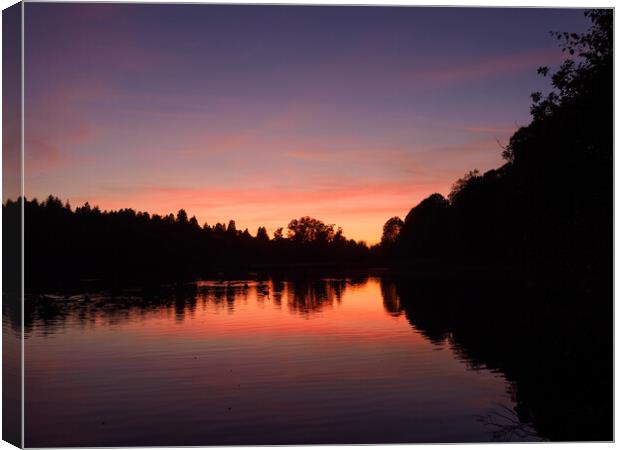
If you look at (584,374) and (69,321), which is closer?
(584,374)

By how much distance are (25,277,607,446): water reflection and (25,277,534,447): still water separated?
0.04 meters

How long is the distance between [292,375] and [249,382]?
50.4 inches

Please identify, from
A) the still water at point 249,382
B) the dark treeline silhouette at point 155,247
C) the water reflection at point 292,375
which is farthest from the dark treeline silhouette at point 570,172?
the dark treeline silhouette at point 155,247

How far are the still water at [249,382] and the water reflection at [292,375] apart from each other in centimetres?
4

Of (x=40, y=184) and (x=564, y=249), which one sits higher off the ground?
(x=40, y=184)

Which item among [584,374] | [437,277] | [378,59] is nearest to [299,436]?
[584,374]

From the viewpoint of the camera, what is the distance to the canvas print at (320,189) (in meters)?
11.8

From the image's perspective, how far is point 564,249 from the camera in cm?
1303

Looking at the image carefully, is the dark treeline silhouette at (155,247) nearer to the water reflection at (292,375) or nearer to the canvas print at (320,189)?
the canvas print at (320,189)

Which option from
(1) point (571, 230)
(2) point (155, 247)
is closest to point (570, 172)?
(1) point (571, 230)

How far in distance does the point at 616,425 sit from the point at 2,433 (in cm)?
896

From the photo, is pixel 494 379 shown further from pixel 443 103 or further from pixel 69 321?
pixel 69 321

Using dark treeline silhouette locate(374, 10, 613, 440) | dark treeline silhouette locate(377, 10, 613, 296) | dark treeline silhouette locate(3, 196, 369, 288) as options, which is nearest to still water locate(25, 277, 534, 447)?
dark treeline silhouette locate(374, 10, 613, 440)

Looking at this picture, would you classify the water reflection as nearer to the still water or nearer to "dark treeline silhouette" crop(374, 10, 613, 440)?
the still water
